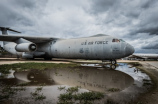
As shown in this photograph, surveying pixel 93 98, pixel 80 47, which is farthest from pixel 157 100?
pixel 80 47

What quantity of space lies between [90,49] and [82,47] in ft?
4.15

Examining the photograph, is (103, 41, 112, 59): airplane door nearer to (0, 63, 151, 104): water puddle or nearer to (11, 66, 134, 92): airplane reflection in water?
(11, 66, 134, 92): airplane reflection in water

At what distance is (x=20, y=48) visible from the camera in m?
16.5

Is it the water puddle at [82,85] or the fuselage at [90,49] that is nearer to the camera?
the water puddle at [82,85]

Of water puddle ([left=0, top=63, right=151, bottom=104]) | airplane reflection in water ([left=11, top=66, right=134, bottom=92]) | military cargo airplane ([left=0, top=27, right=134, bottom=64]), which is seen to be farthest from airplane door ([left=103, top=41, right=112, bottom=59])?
water puddle ([left=0, top=63, right=151, bottom=104])

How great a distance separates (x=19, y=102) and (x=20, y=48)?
1581cm

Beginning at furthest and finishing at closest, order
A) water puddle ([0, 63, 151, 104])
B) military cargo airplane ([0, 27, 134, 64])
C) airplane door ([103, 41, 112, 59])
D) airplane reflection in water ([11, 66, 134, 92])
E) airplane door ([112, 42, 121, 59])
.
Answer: airplane door ([103, 41, 112, 59]) → military cargo airplane ([0, 27, 134, 64]) → airplane door ([112, 42, 121, 59]) → airplane reflection in water ([11, 66, 134, 92]) → water puddle ([0, 63, 151, 104])

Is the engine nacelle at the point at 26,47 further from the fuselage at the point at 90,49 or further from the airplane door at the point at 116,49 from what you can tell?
the airplane door at the point at 116,49

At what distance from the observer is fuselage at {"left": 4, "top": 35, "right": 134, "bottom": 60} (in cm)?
1126

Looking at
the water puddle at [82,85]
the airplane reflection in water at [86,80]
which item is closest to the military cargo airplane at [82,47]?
the airplane reflection in water at [86,80]

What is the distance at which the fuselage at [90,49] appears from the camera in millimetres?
11258

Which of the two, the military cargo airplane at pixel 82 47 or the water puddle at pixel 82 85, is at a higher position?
the military cargo airplane at pixel 82 47

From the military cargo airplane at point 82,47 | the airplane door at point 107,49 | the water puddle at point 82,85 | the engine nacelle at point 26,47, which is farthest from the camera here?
the engine nacelle at point 26,47

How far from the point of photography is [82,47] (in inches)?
542
